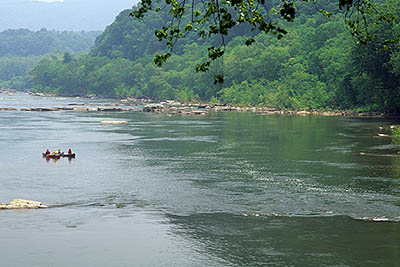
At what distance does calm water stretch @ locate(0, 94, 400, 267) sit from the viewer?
32.2 meters

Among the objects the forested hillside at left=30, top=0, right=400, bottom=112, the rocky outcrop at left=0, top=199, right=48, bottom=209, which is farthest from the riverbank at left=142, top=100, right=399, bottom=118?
the rocky outcrop at left=0, top=199, right=48, bottom=209

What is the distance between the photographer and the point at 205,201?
4353 centimetres

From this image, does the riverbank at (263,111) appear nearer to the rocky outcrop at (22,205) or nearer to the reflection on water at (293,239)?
the reflection on water at (293,239)

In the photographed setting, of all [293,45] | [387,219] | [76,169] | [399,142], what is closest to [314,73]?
[293,45]

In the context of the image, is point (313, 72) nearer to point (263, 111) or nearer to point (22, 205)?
point (263, 111)

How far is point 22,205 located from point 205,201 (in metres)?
12.9

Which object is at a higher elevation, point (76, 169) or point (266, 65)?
point (266, 65)

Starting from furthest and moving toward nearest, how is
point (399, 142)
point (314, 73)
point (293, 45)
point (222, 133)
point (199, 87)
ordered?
point (199, 87), point (293, 45), point (314, 73), point (222, 133), point (399, 142)

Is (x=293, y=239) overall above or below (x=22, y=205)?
below

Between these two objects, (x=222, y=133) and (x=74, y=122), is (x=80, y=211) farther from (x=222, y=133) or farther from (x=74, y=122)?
(x=74, y=122)

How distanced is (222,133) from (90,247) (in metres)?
57.8

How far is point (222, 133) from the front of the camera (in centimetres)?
8981

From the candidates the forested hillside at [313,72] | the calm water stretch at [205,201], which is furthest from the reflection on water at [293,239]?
the forested hillside at [313,72]

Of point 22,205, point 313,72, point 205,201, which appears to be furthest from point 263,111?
point 22,205
